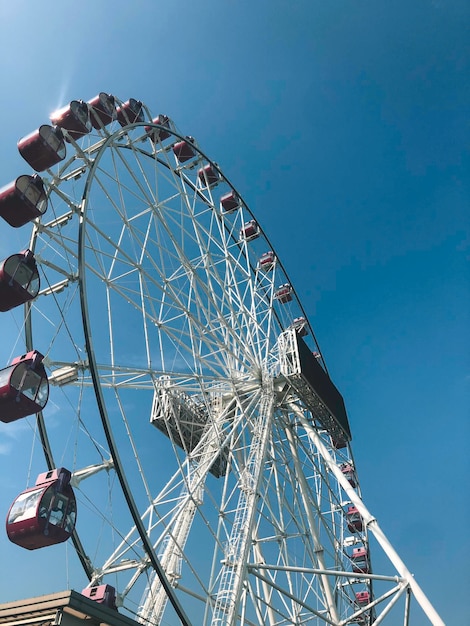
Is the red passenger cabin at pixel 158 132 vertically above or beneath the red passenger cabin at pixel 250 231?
beneath

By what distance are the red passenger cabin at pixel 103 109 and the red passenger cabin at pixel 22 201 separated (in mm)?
4298

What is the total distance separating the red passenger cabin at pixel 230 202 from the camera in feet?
78.5

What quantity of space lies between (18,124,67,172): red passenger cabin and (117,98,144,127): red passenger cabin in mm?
4567

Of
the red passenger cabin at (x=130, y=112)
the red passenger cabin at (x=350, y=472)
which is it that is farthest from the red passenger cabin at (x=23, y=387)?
Result: the red passenger cabin at (x=350, y=472)

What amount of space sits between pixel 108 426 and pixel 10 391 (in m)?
1.92

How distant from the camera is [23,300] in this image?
10930mm

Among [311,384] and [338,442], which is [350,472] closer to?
[338,442]

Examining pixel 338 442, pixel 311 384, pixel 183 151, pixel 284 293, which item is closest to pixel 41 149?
pixel 183 151

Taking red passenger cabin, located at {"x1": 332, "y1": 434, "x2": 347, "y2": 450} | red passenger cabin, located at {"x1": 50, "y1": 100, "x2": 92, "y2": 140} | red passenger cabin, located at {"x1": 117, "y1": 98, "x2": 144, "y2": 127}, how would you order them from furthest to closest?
1. red passenger cabin, located at {"x1": 332, "y1": 434, "x2": 347, "y2": 450}
2. red passenger cabin, located at {"x1": 117, "y1": 98, "x2": 144, "y2": 127}
3. red passenger cabin, located at {"x1": 50, "y1": 100, "x2": 92, "y2": 140}

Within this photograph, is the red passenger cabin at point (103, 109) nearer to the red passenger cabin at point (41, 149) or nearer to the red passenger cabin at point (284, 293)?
the red passenger cabin at point (41, 149)

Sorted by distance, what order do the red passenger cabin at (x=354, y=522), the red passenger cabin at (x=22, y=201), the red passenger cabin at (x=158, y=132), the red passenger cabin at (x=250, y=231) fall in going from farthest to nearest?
1. the red passenger cabin at (x=354, y=522)
2. the red passenger cabin at (x=250, y=231)
3. the red passenger cabin at (x=158, y=132)
4. the red passenger cabin at (x=22, y=201)

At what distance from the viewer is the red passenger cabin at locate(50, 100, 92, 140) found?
14.0 metres

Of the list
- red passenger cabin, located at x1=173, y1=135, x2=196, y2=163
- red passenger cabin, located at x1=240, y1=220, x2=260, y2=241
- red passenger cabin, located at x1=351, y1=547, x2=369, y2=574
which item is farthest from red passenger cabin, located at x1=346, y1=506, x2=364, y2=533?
red passenger cabin, located at x1=173, y1=135, x2=196, y2=163

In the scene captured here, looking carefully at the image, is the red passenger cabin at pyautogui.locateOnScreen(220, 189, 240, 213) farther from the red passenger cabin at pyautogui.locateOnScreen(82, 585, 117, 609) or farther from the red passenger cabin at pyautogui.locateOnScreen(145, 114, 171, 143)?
the red passenger cabin at pyautogui.locateOnScreen(82, 585, 117, 609)
